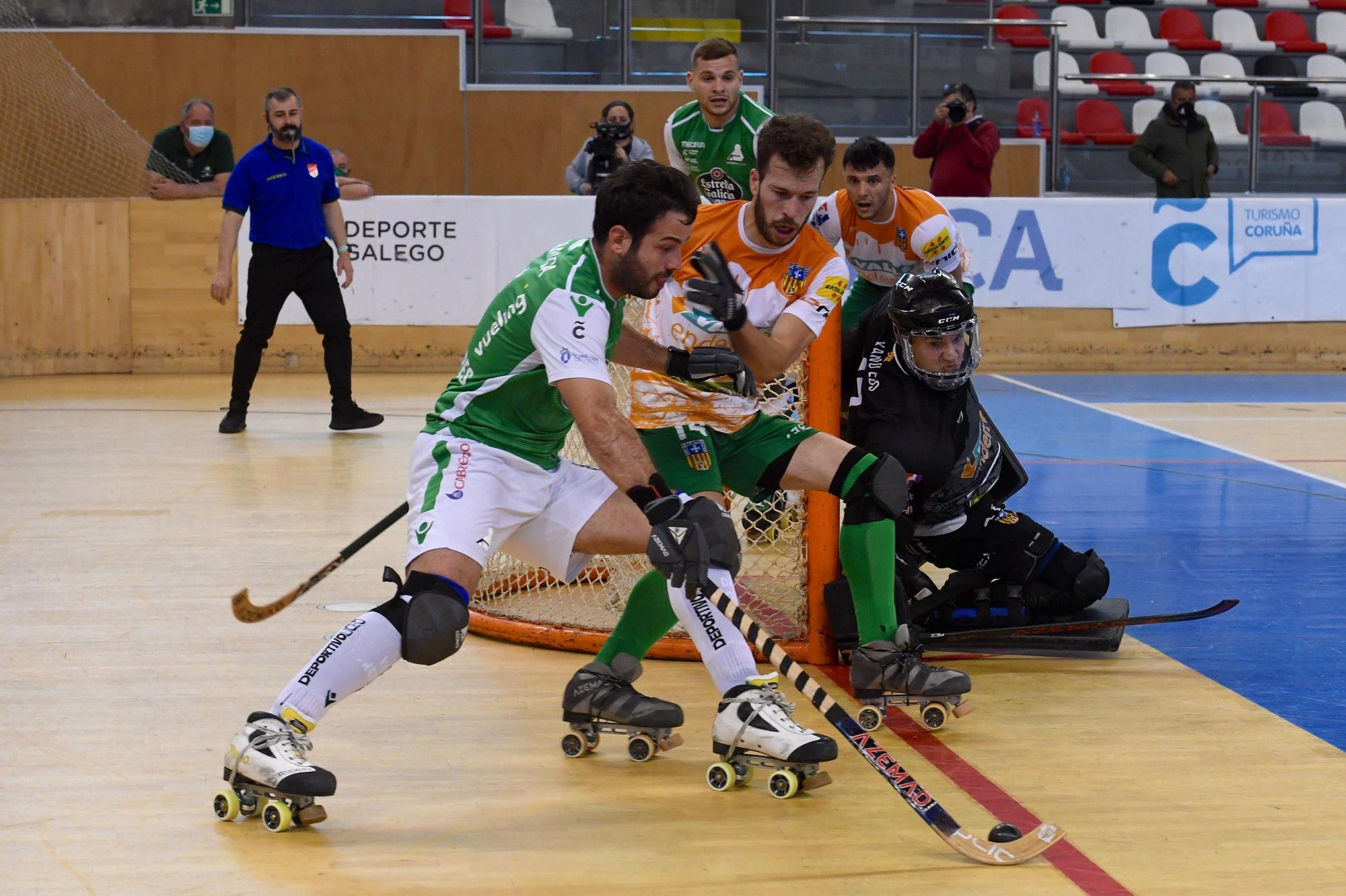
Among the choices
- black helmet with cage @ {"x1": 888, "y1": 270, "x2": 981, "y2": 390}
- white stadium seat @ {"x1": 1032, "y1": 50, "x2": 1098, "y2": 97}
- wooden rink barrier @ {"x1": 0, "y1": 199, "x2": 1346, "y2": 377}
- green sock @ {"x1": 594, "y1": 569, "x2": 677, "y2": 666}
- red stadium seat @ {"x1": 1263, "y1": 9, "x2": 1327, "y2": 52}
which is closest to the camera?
green sock @ {"x1": 594, "y1": 569, "x2": 677, "y2": 666}

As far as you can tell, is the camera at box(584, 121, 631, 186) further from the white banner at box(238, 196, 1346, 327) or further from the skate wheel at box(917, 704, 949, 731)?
the skate wheel at box(917, 704, 949, 731)

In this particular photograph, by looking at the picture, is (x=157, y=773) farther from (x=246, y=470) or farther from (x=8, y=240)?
(x=8, y=240)

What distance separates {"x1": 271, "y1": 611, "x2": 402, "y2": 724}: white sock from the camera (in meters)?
3.77

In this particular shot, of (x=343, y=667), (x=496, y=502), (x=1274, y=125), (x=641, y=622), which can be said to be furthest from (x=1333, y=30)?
(x=343, y=667)

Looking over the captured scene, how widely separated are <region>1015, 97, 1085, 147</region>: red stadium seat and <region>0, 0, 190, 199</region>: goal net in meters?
8.05

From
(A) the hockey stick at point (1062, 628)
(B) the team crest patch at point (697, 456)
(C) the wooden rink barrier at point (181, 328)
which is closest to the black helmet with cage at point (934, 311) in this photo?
(A) the hockey stick at point (1062, 628)

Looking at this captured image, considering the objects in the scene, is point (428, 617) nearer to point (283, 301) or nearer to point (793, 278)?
point (793, 278)

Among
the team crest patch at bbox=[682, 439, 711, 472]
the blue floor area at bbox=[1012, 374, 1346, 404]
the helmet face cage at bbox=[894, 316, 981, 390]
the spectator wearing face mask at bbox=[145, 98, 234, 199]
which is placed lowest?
the blue floor area at bbox=[1012, 374, 1346, 404]

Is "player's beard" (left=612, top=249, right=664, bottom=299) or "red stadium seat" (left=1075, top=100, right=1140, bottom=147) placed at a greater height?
"red stadium seat" (left=1075, top=100, right=1140, bottom=147)

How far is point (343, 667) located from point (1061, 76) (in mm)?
14302

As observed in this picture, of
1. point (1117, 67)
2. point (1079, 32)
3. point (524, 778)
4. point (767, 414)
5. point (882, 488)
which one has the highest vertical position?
point (1079, 32)

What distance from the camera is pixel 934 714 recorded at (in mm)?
4500

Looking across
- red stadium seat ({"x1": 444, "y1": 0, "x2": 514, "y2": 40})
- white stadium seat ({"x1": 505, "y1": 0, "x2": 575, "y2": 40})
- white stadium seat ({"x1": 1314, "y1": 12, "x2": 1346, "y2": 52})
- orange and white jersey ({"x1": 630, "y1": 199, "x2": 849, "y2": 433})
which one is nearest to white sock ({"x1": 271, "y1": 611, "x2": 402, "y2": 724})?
orange and white jersey ({"x1": 630, "y1": 199, "x2": 849, "y2": 433})

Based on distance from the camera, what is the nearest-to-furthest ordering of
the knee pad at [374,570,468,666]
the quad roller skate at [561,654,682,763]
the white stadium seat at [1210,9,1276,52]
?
1. the knee pad at [374,570,468,666]
2. the quad roller skate at [561,654,682,763]
3. the white stadium seat at [1210,9,1276,52]
